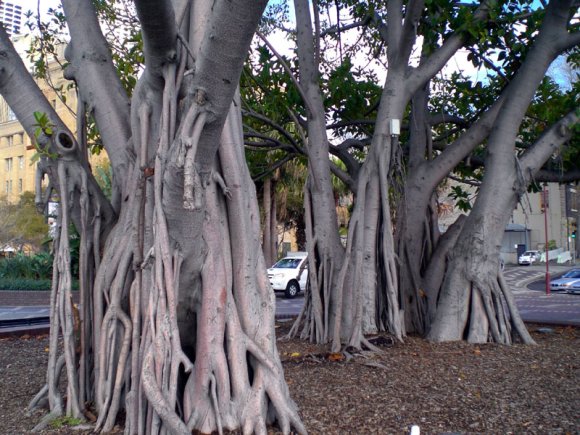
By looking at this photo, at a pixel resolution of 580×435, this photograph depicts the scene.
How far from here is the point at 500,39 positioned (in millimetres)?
10430

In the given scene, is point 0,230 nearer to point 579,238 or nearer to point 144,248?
point 144,248

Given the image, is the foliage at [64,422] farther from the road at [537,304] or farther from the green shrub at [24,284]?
the green shrub at [24,284]

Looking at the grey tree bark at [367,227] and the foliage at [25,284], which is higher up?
the grey tree bark at [367,227]

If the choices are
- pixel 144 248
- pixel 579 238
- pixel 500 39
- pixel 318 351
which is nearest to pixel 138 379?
pixel 144 248

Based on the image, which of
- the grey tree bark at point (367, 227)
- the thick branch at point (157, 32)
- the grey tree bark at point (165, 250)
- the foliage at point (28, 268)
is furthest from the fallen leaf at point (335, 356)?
the foliage at point (28, 268)

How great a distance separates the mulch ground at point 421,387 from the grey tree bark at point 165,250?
1.89 feet

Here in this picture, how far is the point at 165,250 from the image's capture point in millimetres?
4762

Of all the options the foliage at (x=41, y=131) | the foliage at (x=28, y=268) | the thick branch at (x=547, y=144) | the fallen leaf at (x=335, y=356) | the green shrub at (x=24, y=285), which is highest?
A: the thick branch at (x=547, y=144)

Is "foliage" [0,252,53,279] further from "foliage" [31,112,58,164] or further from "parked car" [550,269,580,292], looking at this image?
"parked car" [550,269,580,292]

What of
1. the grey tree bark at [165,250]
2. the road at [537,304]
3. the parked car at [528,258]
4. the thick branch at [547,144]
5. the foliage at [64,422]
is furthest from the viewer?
the parked car at [528,258]

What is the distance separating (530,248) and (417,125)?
4966 cm

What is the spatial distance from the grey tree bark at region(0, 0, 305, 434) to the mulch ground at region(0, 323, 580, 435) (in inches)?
22.7

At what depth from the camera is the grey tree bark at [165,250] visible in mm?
4520

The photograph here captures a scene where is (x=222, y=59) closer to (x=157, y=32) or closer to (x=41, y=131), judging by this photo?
(x=157, y=32)
